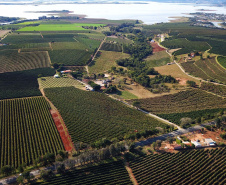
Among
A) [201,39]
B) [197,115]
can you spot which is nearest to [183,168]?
[197,115]

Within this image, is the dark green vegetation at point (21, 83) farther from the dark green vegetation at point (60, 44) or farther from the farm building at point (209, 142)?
A: the farm building at point (209, 142)

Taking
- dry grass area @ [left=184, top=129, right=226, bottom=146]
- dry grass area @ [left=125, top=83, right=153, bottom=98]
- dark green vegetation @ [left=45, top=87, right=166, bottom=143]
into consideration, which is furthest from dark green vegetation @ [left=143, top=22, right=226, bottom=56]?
dry grass area @ [left=184, top=129, right=226, bottom=146]

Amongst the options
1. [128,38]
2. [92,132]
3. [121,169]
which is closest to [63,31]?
[128,38]

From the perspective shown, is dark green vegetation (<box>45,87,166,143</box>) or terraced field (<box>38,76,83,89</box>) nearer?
dark green vegetation (<box>45,87,166,143</box>)

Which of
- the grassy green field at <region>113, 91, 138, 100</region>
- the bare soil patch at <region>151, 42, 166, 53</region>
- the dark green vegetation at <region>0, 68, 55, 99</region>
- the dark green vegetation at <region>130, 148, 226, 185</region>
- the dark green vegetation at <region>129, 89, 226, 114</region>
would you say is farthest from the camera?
the bare soil patch at <region>151, 42, 166, 53</region>

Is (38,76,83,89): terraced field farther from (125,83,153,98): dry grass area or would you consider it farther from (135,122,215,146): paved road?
(135,122,215,146): paved road

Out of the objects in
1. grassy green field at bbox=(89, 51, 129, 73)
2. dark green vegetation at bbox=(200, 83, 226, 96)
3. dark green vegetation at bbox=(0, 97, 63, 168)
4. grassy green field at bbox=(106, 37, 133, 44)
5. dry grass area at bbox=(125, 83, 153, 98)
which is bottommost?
dark green vegetation at bbox=(0, 97, 63, 168)

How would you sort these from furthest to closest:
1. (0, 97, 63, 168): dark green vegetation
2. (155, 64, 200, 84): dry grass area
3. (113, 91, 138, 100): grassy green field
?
(155, 64, 200, 84): dry grass area
(113, 91, 138, 100): grassy green field
(0, 97, 63, 168): dark green vegetation
